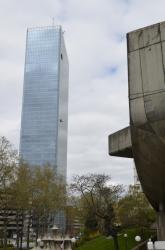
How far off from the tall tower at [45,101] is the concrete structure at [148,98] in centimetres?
13289

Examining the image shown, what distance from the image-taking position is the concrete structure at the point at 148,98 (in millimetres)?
14648

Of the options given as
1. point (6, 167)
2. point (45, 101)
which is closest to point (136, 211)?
point (6, 167)

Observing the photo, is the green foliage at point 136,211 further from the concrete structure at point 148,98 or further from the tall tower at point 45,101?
the tall tower at point 45,101

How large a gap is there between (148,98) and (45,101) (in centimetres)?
15040

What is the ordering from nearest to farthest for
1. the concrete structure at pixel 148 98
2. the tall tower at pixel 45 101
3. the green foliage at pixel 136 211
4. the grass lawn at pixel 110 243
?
the concrete structure at pixel 148 98
the grass lawn at pixel 110 243
the green foliage at pixel 136 211
the tall tower at pixel 45 101

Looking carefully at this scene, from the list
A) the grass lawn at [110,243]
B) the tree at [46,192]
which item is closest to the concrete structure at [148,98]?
the grass lawn at [110,243]

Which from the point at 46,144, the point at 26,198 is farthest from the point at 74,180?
the point at 46,144

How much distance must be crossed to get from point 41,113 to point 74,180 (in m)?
109

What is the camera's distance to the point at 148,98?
1475 cm

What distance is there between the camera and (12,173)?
4572 cm

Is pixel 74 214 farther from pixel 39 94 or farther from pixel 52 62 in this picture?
pixel 52 62

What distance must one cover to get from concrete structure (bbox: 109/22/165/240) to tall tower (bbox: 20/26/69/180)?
436 ft

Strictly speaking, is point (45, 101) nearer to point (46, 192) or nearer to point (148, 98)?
point (46, 192)

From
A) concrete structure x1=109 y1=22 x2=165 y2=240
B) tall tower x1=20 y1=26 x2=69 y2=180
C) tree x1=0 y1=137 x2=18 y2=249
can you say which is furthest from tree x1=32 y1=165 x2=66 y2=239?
tall tower x1=20 y1=26 x2=69 y2=180
